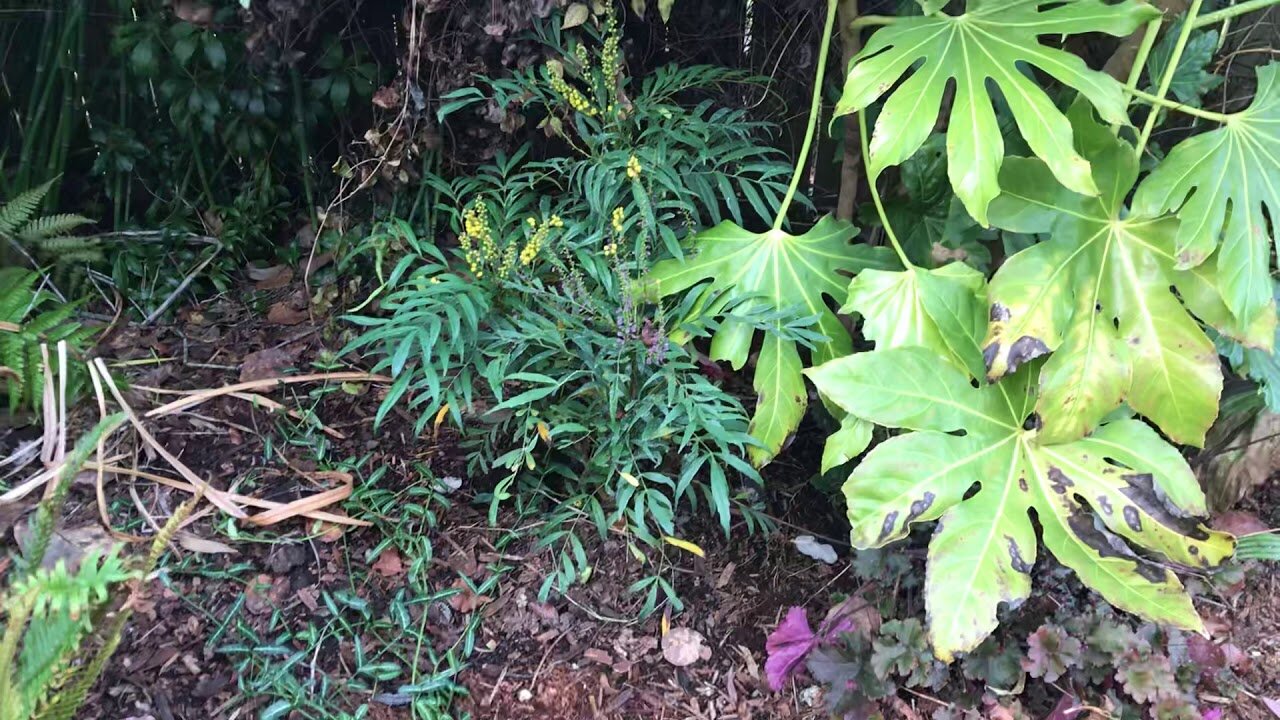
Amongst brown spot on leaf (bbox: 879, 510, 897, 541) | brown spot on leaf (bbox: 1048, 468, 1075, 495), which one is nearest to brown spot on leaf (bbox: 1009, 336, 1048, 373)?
brown spot on leaf (bbox: 1048, 468, 1075, 495)

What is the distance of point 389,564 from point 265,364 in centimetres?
67

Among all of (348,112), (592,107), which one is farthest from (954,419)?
(348,112)

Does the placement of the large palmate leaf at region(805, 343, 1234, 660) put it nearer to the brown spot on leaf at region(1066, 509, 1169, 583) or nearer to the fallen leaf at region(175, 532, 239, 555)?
the brown spot on leaf at region(1066, 509, 1169, 583)

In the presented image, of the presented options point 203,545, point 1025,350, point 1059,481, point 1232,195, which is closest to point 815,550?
point 1059,481

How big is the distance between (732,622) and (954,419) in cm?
58

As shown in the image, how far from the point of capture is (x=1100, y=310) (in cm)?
144

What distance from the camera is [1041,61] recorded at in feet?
4.50

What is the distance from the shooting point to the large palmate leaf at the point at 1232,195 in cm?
133

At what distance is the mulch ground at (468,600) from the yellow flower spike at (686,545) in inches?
0.8

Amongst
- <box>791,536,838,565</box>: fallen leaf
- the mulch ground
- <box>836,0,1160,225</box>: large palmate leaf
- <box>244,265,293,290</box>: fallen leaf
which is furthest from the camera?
<box>244,265,293,290</box>: fallen leaf

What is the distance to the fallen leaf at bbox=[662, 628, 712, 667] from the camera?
5.09ft

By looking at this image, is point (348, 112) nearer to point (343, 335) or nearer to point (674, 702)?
point (343, 335)

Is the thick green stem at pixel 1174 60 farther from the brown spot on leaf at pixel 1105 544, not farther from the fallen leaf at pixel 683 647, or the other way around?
the fallen leaf at pixel 683 647

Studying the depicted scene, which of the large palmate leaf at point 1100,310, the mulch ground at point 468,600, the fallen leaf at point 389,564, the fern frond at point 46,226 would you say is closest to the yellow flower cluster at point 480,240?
the mulch ground at point 468,600
